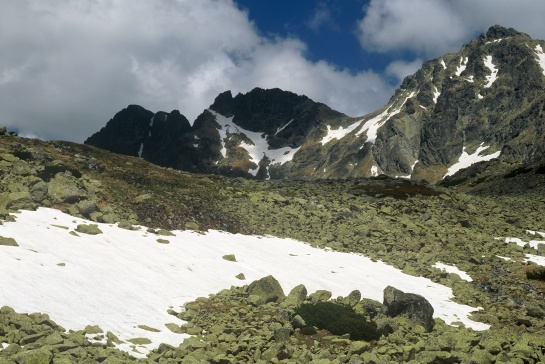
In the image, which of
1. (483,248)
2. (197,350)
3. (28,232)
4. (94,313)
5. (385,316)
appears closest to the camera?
(197,350)

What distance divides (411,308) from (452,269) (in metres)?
14.1

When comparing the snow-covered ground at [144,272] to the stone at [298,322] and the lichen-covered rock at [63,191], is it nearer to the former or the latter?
the lichen-covered rock at [63,191]

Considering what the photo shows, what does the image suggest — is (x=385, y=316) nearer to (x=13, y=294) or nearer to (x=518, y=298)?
(x=518, y=298)

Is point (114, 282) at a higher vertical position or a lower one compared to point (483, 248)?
lower

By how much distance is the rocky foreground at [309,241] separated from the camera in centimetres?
1368

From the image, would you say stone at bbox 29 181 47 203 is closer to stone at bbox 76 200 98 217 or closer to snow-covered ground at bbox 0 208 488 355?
snow-covered ground at bbox 0 208 488 355

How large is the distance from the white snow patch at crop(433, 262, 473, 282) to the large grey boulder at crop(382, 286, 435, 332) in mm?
11781

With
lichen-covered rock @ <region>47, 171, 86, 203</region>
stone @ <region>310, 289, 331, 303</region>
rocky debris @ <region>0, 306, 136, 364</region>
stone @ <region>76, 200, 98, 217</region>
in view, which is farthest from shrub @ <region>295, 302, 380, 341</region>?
lichen-covered rock @ <region>47, 171, 86, 203</region>

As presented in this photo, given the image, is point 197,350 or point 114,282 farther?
point 114,282

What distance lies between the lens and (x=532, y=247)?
35531mm

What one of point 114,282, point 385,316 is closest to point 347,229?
point 385,316

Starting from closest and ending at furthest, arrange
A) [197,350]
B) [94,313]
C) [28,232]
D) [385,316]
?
[197,350] < [94,313] < [385,316] < [28,232]

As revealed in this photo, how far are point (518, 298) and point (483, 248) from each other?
1048 cm

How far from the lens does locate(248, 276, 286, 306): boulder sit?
62.8 feet
